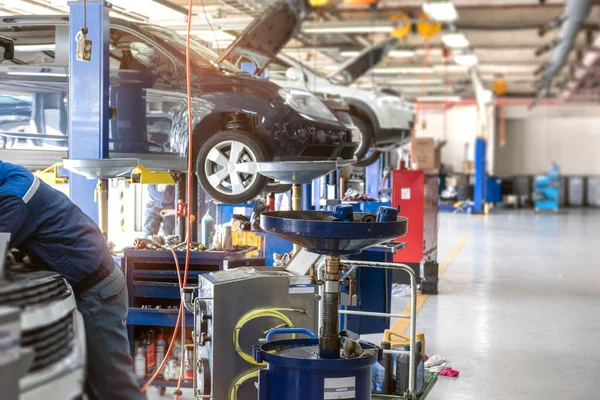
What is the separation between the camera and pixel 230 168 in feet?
19.6

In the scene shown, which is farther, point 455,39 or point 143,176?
point 455,39

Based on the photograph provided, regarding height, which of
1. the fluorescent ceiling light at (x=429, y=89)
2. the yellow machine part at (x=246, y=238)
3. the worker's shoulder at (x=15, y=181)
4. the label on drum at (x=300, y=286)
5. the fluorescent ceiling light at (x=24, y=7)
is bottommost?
the label on drum at (x=300, y=286)

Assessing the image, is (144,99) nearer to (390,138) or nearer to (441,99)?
(390,138)

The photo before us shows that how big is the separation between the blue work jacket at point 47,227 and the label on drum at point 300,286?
1035 millimetres

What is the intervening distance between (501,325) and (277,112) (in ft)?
9.73

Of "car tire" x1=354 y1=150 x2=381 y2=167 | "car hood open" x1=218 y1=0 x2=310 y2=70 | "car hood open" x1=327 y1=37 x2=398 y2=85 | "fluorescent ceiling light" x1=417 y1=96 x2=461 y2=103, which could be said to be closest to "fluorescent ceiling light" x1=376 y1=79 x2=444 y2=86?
"fluorescent ceiling light" x1=417 y1=96 x2=461 y2=103

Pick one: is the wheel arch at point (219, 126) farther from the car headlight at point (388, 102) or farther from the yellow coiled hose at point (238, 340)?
the car headlight at point (388, 102)

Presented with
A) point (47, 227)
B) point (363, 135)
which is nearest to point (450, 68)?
point (363, 135)

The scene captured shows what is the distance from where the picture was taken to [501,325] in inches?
277

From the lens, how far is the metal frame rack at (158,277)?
15.2 feet

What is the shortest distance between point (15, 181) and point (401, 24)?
1045 centimetres

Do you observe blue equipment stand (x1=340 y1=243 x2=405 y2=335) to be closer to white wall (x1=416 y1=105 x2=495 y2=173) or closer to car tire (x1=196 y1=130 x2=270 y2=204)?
car tire (x1=196 y1=130 x2=270 y2=204)

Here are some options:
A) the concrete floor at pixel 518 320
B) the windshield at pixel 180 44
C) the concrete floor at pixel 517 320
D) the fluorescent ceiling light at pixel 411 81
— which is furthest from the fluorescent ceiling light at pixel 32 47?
the fluorescent ceiling light at pixel 411 81

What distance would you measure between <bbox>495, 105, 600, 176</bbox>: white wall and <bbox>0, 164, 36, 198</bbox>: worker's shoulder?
27264mm
